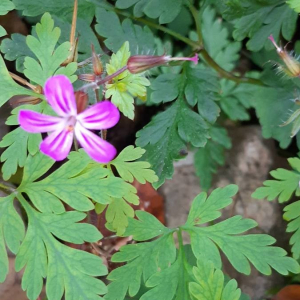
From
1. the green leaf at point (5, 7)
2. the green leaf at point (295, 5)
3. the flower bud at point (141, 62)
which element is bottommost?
the flower bud at point (141, 62)

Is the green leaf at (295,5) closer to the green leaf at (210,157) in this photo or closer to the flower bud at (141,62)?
the flower bud at (141,62)

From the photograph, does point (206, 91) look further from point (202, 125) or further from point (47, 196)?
point (47, 196)

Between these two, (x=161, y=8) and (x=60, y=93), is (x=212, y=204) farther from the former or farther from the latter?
(x=161, y=8)

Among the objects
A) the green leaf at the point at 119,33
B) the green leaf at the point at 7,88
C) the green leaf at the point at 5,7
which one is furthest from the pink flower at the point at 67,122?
the green leaf at the point at 119,33

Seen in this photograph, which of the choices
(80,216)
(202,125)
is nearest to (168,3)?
(202,125)

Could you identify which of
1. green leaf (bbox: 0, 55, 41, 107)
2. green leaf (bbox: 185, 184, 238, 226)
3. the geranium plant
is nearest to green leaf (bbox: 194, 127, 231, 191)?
the geranium plant

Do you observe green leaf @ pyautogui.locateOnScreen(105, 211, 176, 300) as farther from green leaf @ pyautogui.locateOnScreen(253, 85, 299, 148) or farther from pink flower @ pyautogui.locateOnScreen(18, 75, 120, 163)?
green leaf @ pyautogui.locateOnScreen(253, 85, 299, 148)

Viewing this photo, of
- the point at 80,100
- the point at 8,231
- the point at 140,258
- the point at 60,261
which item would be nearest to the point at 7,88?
the point at 80,100
